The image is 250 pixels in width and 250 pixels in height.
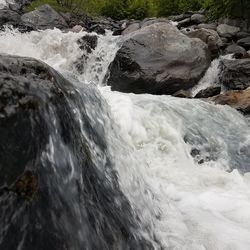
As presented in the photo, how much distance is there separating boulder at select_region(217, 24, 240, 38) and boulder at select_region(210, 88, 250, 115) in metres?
4.56

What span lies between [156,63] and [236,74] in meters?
1.95

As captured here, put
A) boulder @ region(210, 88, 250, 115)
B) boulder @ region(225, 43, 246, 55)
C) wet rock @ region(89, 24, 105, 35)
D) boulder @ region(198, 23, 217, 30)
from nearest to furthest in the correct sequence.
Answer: boulder @ region(210, 88, 250, 115) < boulder @ region(225, 43, 246, 55) < boulder @ region(198, 23, 217, 30) < wet rock @ region(89, 24, 105, 35)

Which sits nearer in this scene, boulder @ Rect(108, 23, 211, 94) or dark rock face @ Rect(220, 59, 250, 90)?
boulder @ Rect(108, 23, 211, 94)

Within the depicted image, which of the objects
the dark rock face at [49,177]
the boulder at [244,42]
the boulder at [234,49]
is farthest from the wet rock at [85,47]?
the dark rock face at [49,177]

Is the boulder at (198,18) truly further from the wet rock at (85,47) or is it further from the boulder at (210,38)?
the wet rock at (85,47)

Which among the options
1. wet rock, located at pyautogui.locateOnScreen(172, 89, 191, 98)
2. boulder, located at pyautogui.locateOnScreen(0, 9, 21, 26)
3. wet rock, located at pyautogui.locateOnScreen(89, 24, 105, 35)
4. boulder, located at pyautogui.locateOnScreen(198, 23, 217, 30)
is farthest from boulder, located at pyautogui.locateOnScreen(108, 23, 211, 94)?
boulder, located at pyautogui.locateOnScreen(0, 9, 21, 26)

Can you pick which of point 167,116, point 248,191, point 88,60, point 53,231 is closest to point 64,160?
point 53,231

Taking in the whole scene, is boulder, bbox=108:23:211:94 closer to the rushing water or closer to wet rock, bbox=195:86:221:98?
wet rock, bbox=195:86:221:98

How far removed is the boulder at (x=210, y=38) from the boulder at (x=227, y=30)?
60cm

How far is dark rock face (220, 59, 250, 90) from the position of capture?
10227 millimetres

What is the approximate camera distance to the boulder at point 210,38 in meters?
11.9

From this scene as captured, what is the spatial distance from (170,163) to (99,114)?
1.54 meters

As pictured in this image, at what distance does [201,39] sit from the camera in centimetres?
1223

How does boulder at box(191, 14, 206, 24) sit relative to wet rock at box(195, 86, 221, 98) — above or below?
below
